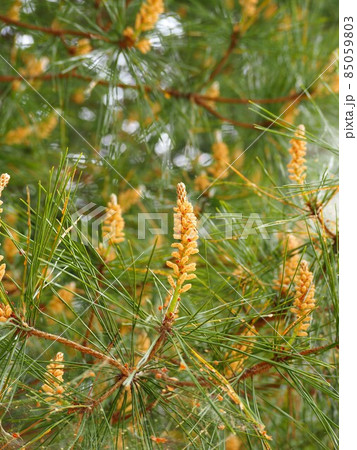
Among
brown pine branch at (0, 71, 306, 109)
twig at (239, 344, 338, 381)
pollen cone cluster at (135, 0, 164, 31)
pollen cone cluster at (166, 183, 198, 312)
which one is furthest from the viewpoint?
brown pine branch at (0, 71, 306, 109)

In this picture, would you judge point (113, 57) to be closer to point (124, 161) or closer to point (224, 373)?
point (124, 161)

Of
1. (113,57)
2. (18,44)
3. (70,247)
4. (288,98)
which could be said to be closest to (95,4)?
(18,44)

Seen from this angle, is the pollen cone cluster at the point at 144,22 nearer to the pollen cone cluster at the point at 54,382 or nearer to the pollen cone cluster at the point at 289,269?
the pollen cone cluster at the point at 289,269

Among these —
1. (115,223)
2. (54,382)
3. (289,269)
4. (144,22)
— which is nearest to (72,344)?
(54,382)

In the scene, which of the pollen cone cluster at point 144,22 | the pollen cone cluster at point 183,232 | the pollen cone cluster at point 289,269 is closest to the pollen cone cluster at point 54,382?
the pollen cone cluster at point 183,232

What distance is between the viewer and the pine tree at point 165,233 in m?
0.45

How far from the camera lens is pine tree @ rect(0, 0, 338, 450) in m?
0.45

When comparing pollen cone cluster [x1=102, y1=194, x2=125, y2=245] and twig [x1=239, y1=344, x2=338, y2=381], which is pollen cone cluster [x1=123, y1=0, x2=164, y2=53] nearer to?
pollen cone cluster [x1=102, y1=194, x2=125, y2=245]

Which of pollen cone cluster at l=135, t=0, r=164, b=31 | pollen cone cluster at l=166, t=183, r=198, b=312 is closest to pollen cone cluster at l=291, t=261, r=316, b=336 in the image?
pollen cone cluster at l=166, t=183, r=198, b=312

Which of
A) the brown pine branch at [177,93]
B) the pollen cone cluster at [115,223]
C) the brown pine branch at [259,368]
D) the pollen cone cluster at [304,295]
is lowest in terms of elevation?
the brown pine branch at [259,368]

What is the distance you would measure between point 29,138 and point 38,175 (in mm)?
66

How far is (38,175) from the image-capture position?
100 cm

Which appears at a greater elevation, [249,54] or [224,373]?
[249,54]

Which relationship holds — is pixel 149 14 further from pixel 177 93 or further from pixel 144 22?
pixel 177 93
